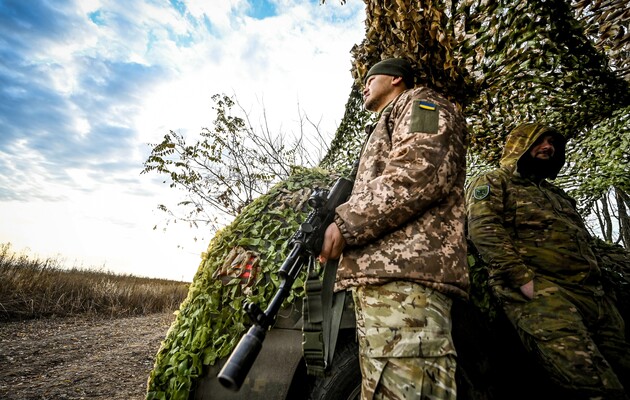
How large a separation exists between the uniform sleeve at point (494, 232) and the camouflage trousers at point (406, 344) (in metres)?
1.11

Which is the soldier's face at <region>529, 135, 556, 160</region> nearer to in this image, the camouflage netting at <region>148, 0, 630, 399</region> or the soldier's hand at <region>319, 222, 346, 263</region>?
the camouflage netting at <region>148, 0, 630, 399</region>

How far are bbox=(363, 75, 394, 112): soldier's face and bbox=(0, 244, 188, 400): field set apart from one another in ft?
7.56

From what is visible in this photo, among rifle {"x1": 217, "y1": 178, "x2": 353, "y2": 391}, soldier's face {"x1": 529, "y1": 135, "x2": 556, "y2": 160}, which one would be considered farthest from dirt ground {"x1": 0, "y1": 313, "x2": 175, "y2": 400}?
soldier's face {"x1": 529, "y1": 135, "x2": 556, "y2": 160}

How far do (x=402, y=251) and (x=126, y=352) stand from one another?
727 centimetres

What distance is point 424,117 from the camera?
5.19ft

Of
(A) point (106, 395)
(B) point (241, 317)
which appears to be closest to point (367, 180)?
(B) point (241, 317)

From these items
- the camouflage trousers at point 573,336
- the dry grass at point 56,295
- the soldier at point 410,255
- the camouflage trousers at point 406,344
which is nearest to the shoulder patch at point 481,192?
the camouflage trousers at point 573,336

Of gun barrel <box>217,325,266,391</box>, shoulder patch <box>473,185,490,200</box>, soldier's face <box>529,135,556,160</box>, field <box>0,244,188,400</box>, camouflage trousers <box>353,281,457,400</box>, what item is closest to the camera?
gun barrel <box>217,325,266,391</box>

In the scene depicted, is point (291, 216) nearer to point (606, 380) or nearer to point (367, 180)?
point (367, 180)

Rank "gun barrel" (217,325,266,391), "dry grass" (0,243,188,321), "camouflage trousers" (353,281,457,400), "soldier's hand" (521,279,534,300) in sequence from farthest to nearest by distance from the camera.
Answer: "dry grass" (0,243,188,321)
"soldier's hand" (521,279,534,300)
"camouflage trousers" (353,281,457,400)
"gun barrel" (217,325,266,391)

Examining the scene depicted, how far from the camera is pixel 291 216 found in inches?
98.7

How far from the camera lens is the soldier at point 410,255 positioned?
1.30 metres

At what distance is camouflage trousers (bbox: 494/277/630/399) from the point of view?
2.03 m

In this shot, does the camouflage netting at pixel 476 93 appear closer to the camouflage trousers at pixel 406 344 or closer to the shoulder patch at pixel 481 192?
the shoulder patch at pixel 481 192
